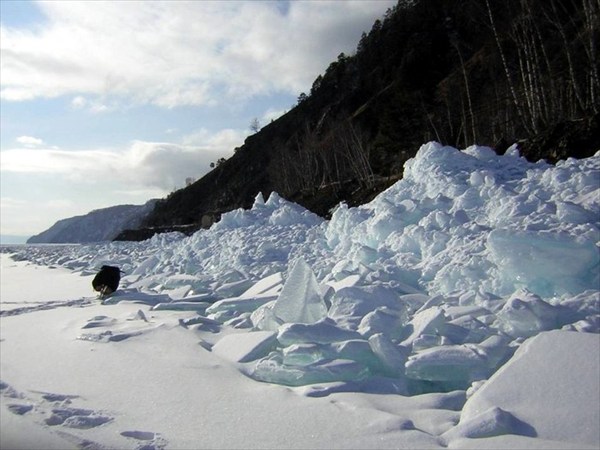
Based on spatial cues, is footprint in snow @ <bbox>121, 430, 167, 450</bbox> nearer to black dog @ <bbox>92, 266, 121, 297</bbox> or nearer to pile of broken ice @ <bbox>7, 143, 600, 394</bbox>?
pile of broken ice @ <bbox>7, 143, 600, 394</bbox>

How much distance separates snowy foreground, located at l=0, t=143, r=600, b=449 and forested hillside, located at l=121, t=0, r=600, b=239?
6.56 meters

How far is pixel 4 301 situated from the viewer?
8.22 metres

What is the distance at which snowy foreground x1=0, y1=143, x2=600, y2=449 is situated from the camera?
2.59 metres

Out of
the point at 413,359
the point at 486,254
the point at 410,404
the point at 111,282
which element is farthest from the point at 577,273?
the point at 111,282

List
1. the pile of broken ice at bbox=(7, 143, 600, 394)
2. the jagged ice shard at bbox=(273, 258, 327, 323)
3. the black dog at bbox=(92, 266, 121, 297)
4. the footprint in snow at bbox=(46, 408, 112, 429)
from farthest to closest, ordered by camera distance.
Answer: the black dog at bbox=(92, 266, 121, 297)
the jagged ice shard at bbox=(273, 258, 327, 323)
the pile of broken ice at bbox=(7, 143, 600, 394)
the footprint in snow at bbox=(46, 408, 112, 429)

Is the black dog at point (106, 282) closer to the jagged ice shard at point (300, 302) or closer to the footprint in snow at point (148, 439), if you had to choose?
the jagged ice shard at point (300, 302)

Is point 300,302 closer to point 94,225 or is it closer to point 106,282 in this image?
point 106,282

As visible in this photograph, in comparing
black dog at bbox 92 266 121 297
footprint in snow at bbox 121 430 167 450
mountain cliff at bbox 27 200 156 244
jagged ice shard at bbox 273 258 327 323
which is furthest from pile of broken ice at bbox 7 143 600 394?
mountain cliff at bbox 27 200 156 244

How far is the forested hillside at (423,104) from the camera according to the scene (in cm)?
1373

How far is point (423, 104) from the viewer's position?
89.1ft

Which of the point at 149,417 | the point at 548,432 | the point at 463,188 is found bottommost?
the point at 548,432

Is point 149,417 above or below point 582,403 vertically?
above

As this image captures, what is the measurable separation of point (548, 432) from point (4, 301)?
842cm

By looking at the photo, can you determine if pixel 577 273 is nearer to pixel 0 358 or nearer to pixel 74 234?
pixel 0 358
